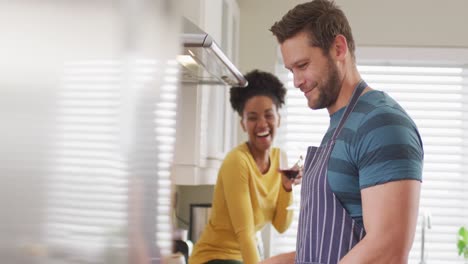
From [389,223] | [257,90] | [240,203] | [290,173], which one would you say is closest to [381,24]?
[257,90]

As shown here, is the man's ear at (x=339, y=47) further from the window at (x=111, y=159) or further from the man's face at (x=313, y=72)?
the window at (x=111, y=159)

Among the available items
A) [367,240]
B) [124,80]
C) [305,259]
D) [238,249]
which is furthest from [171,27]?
[238,249]

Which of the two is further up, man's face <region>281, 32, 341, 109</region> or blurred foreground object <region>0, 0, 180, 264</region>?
man's face <region>281, 32, 341, 109</region>

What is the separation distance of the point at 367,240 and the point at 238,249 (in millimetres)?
1454

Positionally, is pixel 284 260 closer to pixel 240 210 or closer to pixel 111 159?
pixel 240 210

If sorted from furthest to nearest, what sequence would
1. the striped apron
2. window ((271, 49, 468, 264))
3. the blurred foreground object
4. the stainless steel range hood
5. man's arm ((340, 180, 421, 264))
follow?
window ((271, 49, 468, 264))
the stainless steel range hood
the striped apron
man's arm ((340, 180, 421, 264))
the blurred foreground object

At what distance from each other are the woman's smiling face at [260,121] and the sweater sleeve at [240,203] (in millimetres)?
222

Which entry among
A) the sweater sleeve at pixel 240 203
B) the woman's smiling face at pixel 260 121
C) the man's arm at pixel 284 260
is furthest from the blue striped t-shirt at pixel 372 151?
the woman's smiling face at pixel 260 121

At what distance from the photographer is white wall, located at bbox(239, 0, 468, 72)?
4082mm

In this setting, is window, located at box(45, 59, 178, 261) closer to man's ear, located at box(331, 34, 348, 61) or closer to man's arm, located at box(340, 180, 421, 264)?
A: man's arm, located at box(340, 180, 421, 264)

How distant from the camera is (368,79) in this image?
414cm

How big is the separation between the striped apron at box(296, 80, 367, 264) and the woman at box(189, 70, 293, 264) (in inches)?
38.9

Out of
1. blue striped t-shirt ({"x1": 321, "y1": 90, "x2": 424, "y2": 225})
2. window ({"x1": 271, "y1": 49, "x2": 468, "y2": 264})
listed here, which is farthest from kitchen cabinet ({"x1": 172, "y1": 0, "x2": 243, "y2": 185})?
blue striped t-shirt ({"x1": 321, "y1": 90, "x2": 424, "y2": 225})

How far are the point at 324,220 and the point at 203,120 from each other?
1489 millimetres
